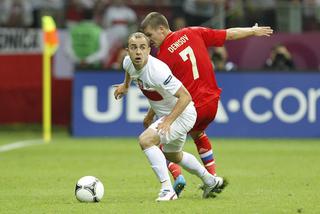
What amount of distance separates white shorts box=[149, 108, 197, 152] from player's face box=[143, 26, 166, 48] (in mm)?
901

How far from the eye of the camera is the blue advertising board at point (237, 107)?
21047 mm

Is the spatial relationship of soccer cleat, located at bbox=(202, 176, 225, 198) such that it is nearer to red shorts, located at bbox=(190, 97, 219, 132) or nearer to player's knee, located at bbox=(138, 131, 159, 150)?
red shorts, located at bbox=(190, 97, 219, 132)

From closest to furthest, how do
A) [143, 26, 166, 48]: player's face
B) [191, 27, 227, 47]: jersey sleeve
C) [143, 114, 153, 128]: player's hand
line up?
1. [143, 26, 166, 48]: player's face
2. [191, 27, 227, 47]: jersey sleeve
3. [143, 114, 153, 128]: player's hand

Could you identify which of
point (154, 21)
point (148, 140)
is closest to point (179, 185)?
point (148, 140)

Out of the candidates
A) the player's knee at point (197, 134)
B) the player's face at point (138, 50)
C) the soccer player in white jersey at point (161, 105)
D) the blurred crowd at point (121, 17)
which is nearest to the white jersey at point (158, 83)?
the soccer player in white jersey at point (161, 105)

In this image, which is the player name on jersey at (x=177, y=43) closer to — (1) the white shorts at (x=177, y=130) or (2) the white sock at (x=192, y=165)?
(1) the white shorts at (x=177, y=130)

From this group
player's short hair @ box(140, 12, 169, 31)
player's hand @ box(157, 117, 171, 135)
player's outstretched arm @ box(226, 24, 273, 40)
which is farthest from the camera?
player's outstretched arm @ box(226, 24, 273, 40)

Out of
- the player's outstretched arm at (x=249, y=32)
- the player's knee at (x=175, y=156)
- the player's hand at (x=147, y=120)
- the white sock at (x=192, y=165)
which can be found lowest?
the white sock at (x=192, y=165)

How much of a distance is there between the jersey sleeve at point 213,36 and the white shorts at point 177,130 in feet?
3.82

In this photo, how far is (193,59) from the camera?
11344 mm

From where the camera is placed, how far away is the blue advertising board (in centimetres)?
2105

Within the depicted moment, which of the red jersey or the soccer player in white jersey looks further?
the red jersey

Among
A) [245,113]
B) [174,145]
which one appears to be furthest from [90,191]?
[245,113]

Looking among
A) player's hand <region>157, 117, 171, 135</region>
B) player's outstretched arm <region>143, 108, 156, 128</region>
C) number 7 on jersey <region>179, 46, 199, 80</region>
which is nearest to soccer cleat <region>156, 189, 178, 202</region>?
player's hand <region>157, 117, 171, 135</region>
